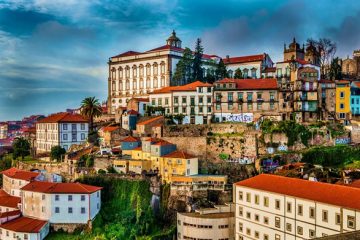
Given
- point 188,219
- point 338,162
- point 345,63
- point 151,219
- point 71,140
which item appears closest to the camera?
point 188,219

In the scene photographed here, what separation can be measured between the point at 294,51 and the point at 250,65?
8.76 meters

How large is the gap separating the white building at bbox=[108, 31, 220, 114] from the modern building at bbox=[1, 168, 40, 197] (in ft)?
114

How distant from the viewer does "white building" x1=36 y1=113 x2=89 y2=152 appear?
68.1 m

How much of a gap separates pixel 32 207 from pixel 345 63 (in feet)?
242

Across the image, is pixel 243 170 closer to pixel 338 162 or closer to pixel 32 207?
pixel 338 162

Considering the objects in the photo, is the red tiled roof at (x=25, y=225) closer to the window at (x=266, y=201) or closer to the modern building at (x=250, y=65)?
the window at (x=266, y=201)

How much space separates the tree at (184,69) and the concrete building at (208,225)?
1683 inches

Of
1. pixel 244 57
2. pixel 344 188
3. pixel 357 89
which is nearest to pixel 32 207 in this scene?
pixel 344 188

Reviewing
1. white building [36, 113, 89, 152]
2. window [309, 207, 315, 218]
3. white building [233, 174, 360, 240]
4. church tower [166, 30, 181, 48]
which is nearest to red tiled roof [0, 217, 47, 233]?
white building [36, 113, 89, 152]

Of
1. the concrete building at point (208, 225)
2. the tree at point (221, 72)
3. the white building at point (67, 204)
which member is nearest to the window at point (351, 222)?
the concrete building at point (208, 225)

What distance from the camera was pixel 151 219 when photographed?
46.2m

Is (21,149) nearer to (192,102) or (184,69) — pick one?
(192,102)

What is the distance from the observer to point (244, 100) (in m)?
62.8

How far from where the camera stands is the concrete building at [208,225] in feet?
132
